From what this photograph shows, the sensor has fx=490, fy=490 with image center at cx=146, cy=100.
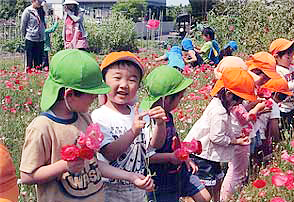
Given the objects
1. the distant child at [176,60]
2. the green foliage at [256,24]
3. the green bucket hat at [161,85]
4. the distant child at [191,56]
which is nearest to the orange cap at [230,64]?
the green bucket hat at [161,85]

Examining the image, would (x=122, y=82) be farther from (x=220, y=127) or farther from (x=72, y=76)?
(x=220, y=127)

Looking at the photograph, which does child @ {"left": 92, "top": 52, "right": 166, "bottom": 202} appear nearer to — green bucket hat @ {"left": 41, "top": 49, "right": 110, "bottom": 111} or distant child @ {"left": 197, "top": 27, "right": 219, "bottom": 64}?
green bucket hat @ {"left": 41, "top": 49, "right": 110, "bottom": 111}

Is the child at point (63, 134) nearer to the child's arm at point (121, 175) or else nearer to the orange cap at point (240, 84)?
the child's arm at point (121, 175)

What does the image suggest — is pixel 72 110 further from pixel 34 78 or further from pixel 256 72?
pixel 34 78

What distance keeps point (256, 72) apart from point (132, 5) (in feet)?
39.8

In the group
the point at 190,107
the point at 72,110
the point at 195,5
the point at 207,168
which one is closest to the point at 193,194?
the point at 207,168

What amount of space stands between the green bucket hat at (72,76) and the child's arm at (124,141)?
20cm

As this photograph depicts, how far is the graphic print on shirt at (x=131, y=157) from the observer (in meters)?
2.18

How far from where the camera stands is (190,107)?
15.9 ft

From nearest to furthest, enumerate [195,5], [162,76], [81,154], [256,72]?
[81,154] → [162,76] → [256,72] → [195,5]

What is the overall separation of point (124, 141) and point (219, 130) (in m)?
1.01

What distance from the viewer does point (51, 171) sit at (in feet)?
5.86

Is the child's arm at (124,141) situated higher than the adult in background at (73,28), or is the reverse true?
the adult in background at (73,28)

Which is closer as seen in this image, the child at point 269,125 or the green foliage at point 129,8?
the child at point 269,125
